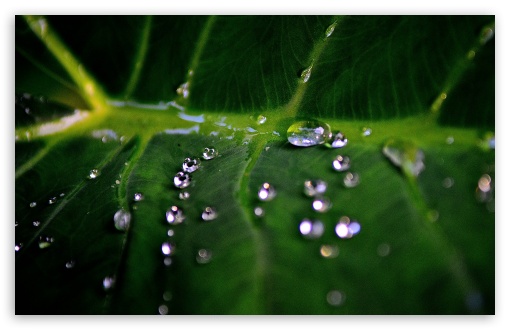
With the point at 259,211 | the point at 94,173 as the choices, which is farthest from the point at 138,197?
the point at 259,211

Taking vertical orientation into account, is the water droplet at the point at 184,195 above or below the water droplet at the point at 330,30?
below

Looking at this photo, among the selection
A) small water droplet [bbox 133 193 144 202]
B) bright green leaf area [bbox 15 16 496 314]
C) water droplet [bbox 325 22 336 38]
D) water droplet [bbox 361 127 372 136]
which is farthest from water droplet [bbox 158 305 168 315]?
water droplet [bbox 325 22 336 38]

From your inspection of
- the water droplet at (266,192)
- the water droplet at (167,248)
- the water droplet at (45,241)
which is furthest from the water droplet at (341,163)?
the water droplet at (45,241)

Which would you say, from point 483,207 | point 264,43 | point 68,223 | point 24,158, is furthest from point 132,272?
point 483,207

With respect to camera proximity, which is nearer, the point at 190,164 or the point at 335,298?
the point at 335,298

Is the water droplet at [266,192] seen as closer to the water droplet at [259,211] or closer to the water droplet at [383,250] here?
the water droplet at [259,211]

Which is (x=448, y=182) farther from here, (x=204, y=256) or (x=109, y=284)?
(x=109, y=284)
